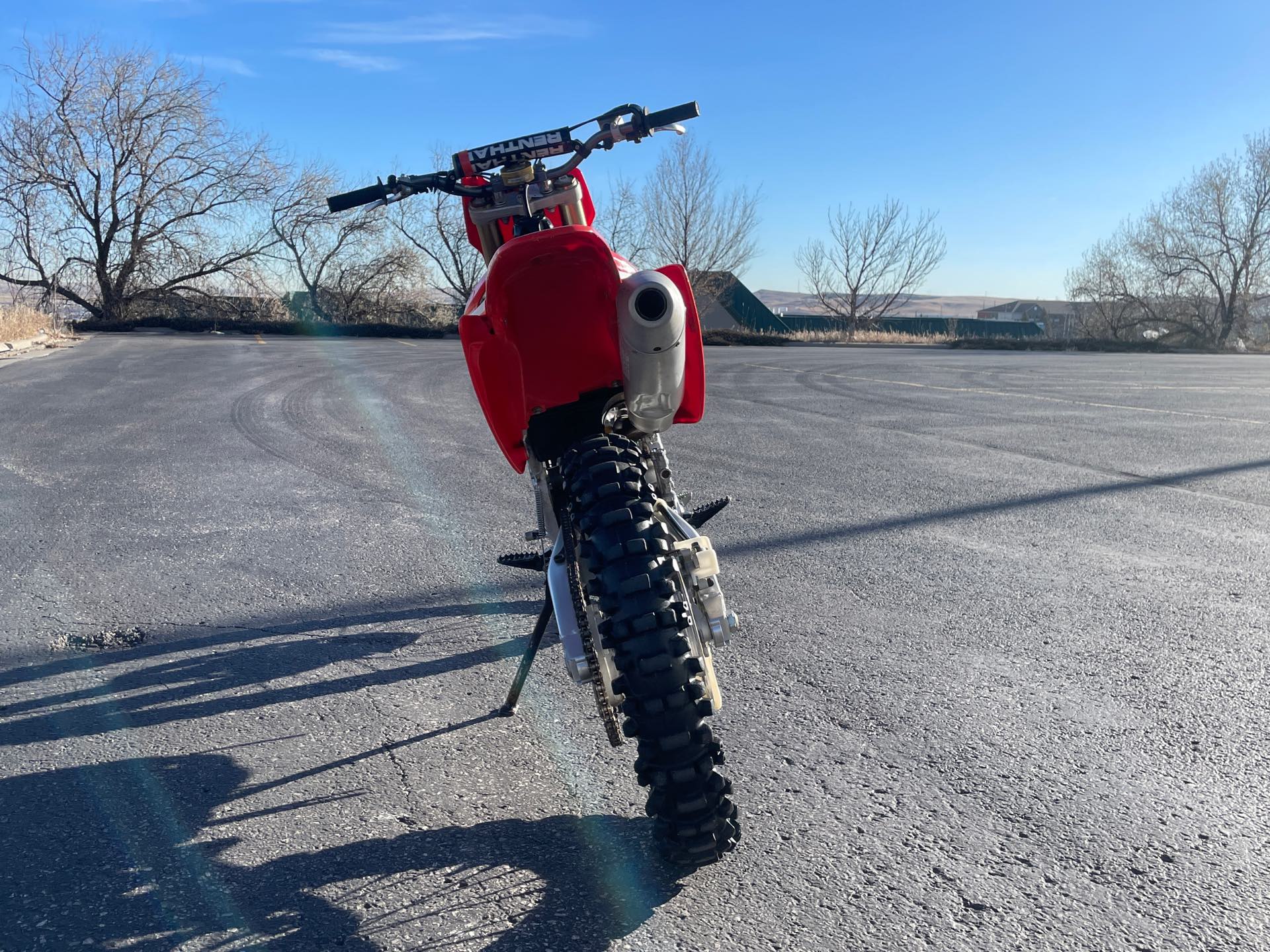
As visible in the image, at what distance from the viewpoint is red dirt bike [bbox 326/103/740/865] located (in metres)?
2.22

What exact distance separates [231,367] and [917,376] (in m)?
11.9

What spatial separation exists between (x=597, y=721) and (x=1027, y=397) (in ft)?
39.4

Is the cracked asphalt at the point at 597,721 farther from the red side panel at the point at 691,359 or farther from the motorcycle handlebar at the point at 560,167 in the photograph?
the motorcycle handlebar at the point at 560,167

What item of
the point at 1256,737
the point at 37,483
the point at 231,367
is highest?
the point at 231,367

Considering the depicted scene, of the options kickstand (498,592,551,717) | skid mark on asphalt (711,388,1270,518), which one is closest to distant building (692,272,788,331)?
skid mark on asphalt (711,388,1270,518)

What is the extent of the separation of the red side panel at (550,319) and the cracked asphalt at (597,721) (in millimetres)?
1195

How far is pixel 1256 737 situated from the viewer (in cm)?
308

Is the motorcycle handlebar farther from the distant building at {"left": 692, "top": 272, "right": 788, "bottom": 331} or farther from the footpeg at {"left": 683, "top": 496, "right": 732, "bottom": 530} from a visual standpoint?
the distant building at {"left": 692, "top": 272, "right": 788, "bottom": 331}

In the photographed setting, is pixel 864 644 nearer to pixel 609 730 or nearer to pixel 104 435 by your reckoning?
pixel 609 730

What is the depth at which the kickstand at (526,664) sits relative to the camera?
10.3 feet

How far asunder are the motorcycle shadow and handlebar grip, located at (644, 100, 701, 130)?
2488 millimetres

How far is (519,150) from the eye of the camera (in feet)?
11.5

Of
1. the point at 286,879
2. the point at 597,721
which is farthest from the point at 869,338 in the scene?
the point at 286,879

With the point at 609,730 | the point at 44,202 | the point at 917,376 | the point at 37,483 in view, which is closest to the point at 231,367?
the point at 37,483
